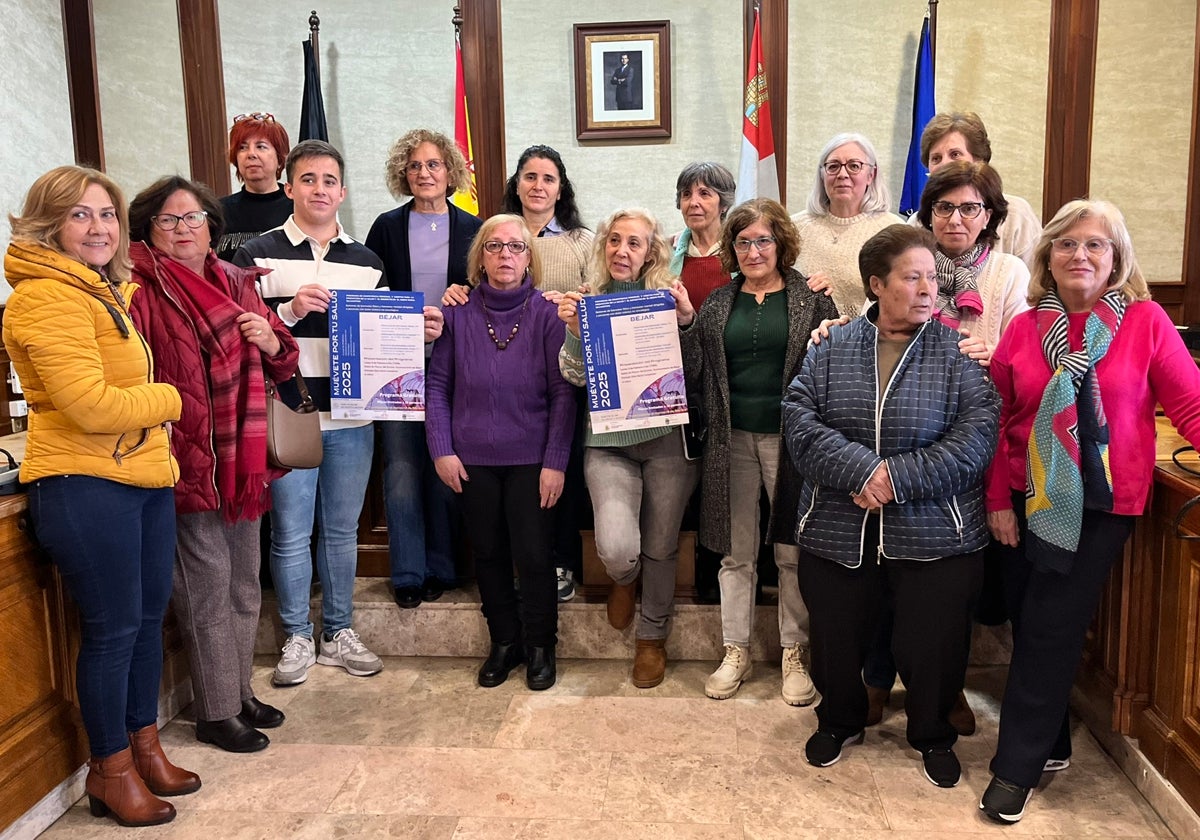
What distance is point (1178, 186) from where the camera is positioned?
167 inches

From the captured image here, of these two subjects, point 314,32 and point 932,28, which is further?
point 314,32

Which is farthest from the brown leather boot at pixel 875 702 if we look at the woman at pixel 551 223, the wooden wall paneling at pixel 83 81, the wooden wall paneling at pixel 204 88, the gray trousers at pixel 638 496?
the wooden wall paneling at pixel 83 81

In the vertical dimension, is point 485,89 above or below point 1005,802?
above

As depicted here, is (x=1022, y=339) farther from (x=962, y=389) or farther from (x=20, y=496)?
(x=20, y=496)

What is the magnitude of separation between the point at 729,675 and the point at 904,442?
1036 millimetres

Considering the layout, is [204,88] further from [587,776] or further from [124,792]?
[587,776]

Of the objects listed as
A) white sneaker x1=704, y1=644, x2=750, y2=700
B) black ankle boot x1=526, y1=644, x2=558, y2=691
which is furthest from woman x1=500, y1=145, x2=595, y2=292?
white sneaker x1=704, y1=644, x2=750, y2=700

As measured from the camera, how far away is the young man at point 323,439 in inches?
106

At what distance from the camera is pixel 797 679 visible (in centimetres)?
273

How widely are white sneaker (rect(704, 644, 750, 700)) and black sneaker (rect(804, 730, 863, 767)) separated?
0.39 meters

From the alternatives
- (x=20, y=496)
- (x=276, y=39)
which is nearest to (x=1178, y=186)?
(x=276, y=39)

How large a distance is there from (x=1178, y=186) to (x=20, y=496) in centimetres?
484

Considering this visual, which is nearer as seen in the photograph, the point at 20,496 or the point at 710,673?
the point at 20,496

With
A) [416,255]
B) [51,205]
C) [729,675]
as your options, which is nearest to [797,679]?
[729,675]
